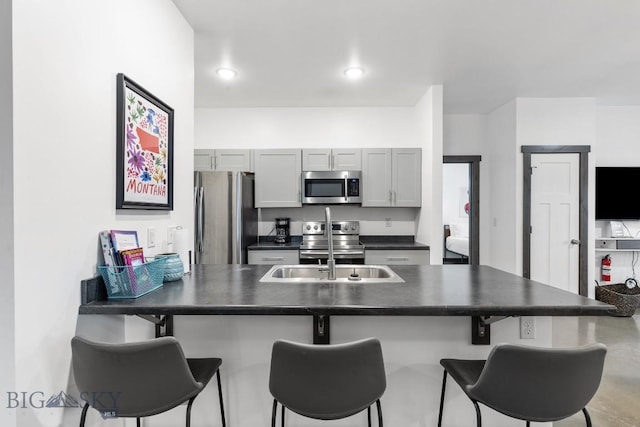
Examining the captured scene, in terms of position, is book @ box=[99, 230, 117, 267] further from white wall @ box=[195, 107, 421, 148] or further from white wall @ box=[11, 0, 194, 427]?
white wall @ box=[195, 107, 421, 148]

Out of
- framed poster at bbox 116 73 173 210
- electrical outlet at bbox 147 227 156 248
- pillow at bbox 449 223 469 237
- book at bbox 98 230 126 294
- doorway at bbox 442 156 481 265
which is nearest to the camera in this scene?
book at bbox 98 230 126 294

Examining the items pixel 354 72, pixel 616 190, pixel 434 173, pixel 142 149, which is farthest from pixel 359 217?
pixel 616 190

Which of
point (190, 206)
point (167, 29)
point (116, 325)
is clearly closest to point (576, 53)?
point (167, 29)

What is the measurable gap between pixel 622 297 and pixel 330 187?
3.64 m

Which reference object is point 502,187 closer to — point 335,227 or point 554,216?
point 554,216

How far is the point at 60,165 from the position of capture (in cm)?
124

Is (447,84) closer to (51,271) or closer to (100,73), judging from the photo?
(100,73)

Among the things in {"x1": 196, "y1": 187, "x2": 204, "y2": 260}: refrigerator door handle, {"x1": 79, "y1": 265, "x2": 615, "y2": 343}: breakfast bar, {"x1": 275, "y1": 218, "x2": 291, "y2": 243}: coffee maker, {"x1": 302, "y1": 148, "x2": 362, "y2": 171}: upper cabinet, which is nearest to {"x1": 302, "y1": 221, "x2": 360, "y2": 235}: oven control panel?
{"x1": 275, "y1": 218, "x2": 291, "y2": 243}: coffee maker

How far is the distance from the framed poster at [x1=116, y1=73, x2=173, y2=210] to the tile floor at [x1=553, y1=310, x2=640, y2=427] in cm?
278

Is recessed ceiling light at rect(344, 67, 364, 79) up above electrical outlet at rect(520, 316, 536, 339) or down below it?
above

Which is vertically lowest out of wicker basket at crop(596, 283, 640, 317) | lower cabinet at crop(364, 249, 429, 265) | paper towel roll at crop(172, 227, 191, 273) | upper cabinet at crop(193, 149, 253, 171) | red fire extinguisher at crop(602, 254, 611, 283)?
wicker basket at crop(596, 283, 640, 317)

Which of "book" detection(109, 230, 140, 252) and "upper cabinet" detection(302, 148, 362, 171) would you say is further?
"upper cabinet" detection(302, 148, 362, 171)

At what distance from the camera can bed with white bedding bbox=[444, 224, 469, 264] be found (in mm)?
6363

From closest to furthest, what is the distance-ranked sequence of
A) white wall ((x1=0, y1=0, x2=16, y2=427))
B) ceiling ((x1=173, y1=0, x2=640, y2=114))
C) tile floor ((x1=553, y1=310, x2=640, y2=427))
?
1. white wall ((x1=0, y1=0, x2=16, y2=427))
2. tile floor ((x1=553, y1=310, x2=640, y2=427))
3. ceiling ((x1=173, y1=0, x2=640, y2=114))
